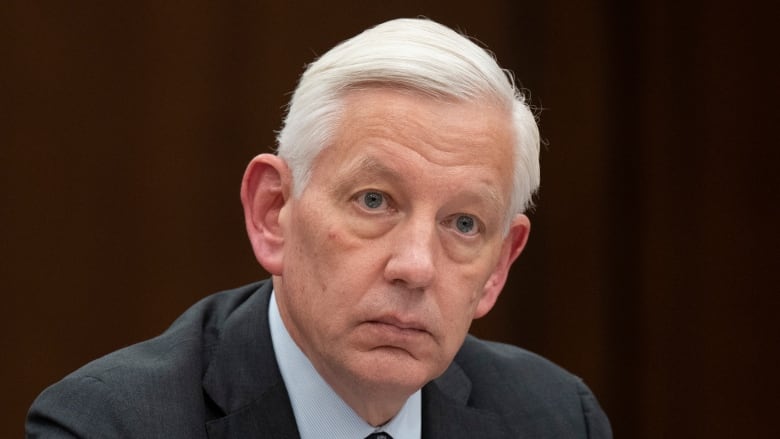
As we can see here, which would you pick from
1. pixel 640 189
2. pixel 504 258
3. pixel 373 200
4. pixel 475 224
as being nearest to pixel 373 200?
pixel 373 200

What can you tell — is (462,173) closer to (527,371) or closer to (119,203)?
(527,371)

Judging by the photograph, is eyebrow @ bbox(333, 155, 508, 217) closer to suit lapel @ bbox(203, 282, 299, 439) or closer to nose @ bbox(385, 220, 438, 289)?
nose @ bbox(385, 220, 438, 289)

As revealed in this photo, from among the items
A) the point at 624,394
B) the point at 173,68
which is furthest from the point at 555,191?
the point at 173,68

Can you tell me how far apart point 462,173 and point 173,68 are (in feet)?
5.92

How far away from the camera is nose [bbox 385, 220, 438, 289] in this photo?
84.3 inches

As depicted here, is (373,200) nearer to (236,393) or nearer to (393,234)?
(393,234)

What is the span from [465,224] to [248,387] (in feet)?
1.69

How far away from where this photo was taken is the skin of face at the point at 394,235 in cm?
217

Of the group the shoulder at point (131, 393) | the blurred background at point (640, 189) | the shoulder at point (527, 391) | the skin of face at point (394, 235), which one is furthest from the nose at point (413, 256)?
the blurred background at point (640, 189)

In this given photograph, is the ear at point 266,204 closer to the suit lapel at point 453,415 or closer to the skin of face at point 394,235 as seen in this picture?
the skin of face at point 394,235

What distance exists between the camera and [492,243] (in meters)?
2.35

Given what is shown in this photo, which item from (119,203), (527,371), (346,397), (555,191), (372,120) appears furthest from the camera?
(555,191)

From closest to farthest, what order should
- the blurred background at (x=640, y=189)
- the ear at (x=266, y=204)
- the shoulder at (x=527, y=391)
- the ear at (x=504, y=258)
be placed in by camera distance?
the ear at (x=266, y=204) < the ear at (x=504, y=258) < the shoulder at (x=527, y=391) < the blurred background at (x=640, y=189)

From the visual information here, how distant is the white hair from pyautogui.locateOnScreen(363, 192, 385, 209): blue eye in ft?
0.42
